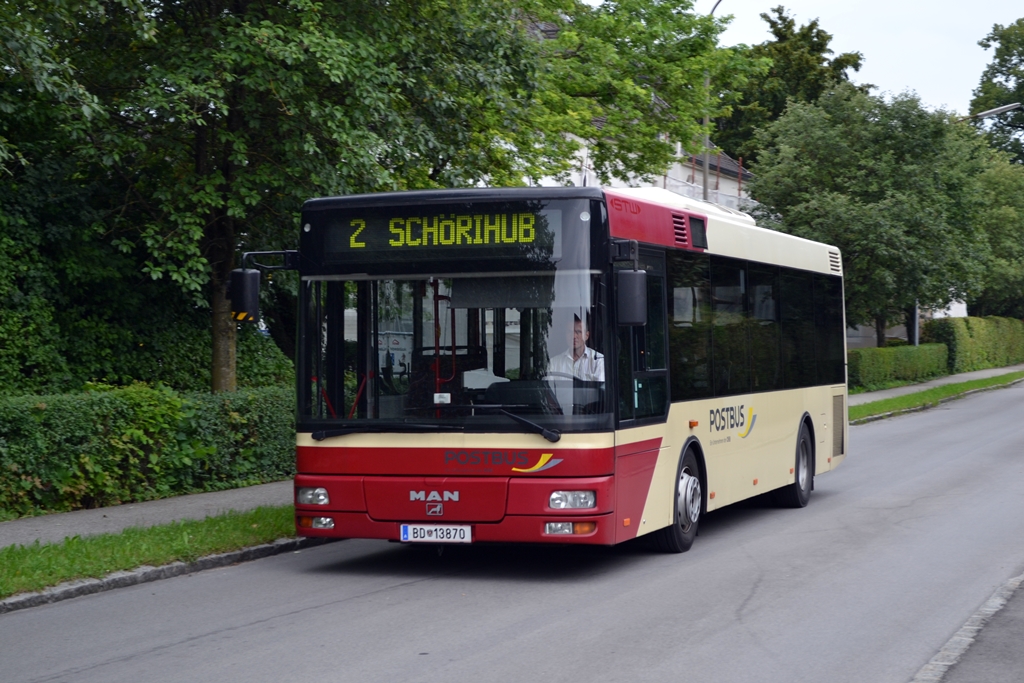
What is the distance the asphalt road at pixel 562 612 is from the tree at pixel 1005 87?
2959 inches

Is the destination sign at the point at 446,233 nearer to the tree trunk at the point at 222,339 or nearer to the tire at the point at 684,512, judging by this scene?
the tire at the point at 684,512

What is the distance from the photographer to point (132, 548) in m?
10.2

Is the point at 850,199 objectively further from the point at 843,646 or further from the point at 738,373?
the point at 843,646

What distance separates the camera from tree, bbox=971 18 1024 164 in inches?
3216

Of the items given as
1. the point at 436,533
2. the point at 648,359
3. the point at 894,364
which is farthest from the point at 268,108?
the point at 894,364

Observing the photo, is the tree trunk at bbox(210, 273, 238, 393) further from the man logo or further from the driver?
the driver

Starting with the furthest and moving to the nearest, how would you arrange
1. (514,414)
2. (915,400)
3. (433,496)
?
(915,400)
(433,496)
(514,414)

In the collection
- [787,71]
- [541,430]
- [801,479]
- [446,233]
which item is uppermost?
[787,71]

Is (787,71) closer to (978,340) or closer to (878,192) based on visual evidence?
(978,340)

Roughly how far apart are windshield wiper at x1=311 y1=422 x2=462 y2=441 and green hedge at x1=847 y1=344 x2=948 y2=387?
31331 millimetres

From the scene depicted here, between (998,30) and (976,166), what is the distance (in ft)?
164

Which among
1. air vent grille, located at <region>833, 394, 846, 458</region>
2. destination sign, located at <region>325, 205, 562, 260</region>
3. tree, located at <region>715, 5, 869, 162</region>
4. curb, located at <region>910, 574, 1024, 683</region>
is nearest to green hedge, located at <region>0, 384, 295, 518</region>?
destination sign, located at <region>325, 205, 562, 260</region>

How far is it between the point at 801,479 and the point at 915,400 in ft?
69.5

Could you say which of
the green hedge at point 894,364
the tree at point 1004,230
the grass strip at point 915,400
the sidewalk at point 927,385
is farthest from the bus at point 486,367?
the tree at point 1004,230
